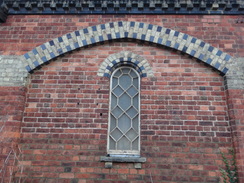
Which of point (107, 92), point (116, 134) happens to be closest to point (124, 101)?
point (107, 92)

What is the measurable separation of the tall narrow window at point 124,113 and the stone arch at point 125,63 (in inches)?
5.2

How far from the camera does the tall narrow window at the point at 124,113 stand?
17.0ft

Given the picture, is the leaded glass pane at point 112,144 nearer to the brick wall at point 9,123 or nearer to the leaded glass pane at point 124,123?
the leaded glass pane at point 124,123

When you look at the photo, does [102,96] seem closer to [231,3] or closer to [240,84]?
[240,84]

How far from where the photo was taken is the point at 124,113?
539cm

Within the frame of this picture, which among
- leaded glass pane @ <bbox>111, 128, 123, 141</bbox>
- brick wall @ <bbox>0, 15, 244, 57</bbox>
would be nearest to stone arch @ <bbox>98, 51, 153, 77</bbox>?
brick wall @ <bbox>0, 15, 244, 57</bbox>

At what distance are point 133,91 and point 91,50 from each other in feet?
4.79

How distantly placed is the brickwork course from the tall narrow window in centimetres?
17

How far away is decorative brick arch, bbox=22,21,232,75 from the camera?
216 inches

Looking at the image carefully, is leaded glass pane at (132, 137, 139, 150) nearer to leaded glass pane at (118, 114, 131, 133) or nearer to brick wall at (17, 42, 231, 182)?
brick wall at (17, 42, 231, 182)

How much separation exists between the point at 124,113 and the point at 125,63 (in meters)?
1.22

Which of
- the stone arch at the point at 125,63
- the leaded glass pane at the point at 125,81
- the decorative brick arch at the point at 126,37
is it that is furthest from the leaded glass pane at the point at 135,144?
the decorative brick arch at the point at 126,37

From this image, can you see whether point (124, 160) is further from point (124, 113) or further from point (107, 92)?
point (107, 92)

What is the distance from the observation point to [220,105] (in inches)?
208
